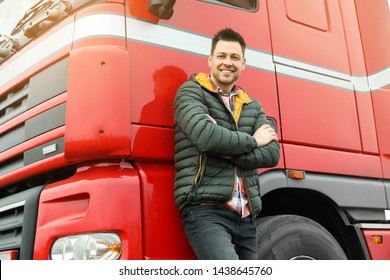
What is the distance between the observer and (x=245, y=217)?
2014 mm

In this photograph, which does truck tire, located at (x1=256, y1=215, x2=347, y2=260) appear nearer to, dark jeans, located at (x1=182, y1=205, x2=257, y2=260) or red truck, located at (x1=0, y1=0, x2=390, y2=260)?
red truck, located at (x1=0, y1=0, x2=390, y2=260)

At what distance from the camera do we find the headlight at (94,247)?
1841 millimetres

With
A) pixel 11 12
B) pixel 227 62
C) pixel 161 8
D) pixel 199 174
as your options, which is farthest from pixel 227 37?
pixel 11 12

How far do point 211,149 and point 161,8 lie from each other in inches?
26.2

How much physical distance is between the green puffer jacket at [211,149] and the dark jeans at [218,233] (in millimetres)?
42

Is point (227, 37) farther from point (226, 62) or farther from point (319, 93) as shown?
point (319, 93)

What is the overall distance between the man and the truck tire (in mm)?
179

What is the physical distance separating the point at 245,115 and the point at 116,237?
740 mm

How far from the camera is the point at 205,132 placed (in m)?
1.87

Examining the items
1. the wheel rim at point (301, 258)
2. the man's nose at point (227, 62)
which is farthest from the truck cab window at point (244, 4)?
the wheel rim at point (301, 258)

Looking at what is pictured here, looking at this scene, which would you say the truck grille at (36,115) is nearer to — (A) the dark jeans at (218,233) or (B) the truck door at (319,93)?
(A) the dark jeans at (218,233)

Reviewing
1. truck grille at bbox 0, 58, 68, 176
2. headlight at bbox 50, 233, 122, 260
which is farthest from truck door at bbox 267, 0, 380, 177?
truck grille at bbox 0, 58, 68, 176
